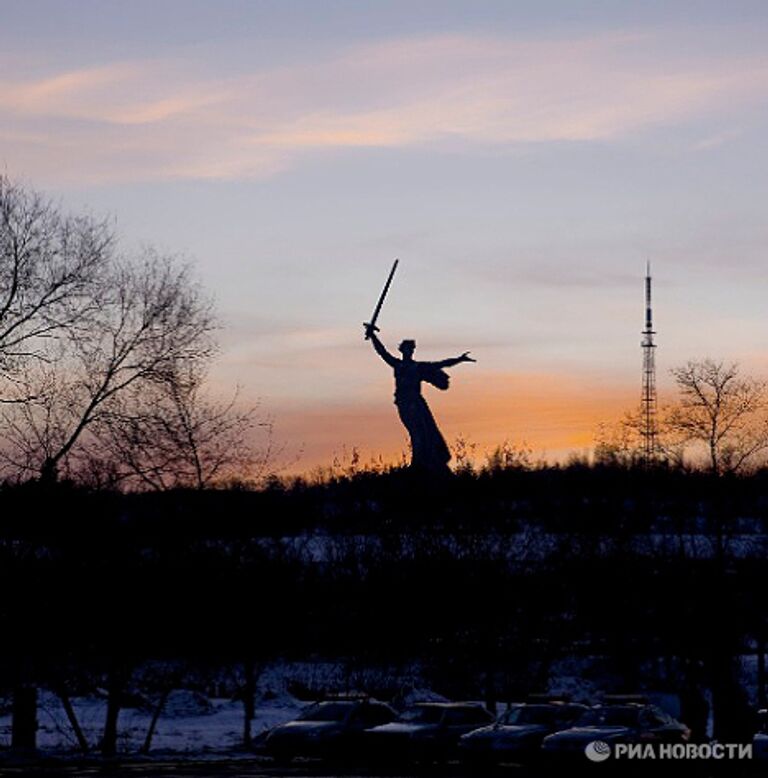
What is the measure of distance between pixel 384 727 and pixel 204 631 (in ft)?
61.0

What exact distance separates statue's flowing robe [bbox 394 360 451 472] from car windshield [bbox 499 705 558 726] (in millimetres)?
49592

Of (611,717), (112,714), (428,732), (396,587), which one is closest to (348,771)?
(428,732)

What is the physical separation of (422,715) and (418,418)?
5182 centimetres

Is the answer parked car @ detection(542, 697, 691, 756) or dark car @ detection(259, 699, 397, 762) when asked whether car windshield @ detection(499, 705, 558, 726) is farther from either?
dark car @ detection(259, 699, 397, 762)

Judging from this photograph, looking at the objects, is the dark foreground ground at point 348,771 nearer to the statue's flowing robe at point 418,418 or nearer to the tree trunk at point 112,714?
the tree trunk at point 112,714

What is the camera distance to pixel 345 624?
61656 millimetres

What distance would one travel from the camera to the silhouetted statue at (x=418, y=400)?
85688 mm

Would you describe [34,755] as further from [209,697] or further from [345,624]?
[345,624]

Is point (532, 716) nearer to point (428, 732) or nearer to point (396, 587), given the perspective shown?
point (428, 732)

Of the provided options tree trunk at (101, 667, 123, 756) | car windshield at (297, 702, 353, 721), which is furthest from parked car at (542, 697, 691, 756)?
tree trunk at (101, 667, 123, 756)

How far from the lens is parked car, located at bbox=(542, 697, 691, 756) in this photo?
1320 inches

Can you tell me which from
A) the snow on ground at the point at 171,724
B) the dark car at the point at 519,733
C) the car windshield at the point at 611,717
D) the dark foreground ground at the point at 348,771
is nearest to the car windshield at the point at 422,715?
the dark foreground ground at the point at 348,771

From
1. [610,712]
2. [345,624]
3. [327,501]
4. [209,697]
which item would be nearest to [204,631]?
[209,697]

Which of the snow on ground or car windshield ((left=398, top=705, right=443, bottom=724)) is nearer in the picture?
car windshield ((left=398, top=705, right=443, bottom=724))
